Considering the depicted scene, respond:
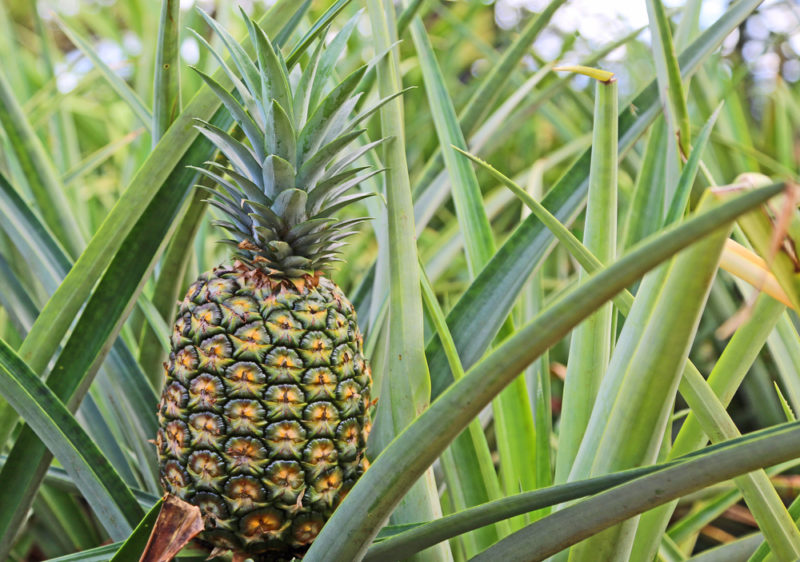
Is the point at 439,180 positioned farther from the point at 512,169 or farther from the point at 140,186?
the point at 512,169

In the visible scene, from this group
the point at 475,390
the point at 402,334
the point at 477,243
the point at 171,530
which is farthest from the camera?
the point at 477,243

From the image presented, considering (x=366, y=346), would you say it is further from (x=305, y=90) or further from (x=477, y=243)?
(x=305, y=90)

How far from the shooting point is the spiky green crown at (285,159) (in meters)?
0.51

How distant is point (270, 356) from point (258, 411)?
5 cm

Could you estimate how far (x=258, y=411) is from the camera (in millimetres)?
497

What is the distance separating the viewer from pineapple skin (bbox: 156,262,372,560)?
495 millimetres

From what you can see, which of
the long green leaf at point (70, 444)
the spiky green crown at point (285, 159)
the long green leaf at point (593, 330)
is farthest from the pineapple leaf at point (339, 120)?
the long green leaf at point (70, 444)

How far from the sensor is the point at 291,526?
524 mm

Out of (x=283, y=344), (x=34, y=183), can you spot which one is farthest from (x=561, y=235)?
(x=34, y=183)

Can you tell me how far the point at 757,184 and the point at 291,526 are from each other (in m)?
0.45

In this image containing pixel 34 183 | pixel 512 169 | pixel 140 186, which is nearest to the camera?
pixel 140 186

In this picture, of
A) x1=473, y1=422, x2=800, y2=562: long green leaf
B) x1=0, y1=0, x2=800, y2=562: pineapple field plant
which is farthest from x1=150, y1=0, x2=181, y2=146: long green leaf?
x1=473, y1=422, x2=800, y2=562: long green leaf

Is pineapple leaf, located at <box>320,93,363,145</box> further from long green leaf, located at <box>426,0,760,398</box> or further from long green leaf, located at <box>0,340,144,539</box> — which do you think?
long green leaf, located at <box>0,340,144,539</box>

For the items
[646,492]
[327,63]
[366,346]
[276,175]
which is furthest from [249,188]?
[646,492]
